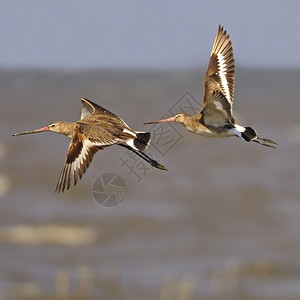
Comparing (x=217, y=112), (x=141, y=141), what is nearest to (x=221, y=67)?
(x=217, y=112)

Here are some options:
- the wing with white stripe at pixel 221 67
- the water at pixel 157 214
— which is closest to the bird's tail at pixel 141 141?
the wing with white stripe at pixel 221 67

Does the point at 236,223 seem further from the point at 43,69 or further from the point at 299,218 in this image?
the point at 43,69

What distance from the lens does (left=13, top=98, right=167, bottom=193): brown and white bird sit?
7191 mm

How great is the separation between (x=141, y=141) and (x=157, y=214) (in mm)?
22307

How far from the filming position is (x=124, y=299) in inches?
918

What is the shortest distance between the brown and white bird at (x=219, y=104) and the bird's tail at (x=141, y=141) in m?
0.51

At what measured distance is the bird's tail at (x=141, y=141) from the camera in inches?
295

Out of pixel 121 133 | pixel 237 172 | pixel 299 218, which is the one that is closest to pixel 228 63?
pixel 121 133

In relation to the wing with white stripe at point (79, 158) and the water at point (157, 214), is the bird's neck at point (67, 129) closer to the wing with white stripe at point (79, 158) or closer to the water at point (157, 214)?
the wing with white stripe at point (79, 158)

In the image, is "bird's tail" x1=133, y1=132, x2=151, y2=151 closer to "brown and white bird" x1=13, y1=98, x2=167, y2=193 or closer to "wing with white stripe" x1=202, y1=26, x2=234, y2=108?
"brown and white bird" x1=13, y1=98, x2=167, y2=193

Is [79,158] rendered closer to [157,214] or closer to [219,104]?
A: [219,104]

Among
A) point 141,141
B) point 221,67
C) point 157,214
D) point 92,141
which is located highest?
point 157,214

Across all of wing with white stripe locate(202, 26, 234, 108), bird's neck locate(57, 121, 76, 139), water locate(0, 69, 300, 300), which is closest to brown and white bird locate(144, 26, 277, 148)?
wing with white stripe locate(202, 26, 234, 108)

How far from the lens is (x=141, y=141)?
7602mm
